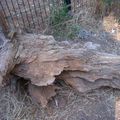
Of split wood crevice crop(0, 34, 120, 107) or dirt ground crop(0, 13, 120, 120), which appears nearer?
split wood crevice crop(0, 34, 120, 107)

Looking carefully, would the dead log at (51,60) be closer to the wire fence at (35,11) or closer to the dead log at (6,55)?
the dead log at (6,55)

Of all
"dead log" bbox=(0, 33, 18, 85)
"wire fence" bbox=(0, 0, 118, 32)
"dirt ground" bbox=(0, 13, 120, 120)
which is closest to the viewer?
"dead log" bbox=(0, 33, 18, 85)

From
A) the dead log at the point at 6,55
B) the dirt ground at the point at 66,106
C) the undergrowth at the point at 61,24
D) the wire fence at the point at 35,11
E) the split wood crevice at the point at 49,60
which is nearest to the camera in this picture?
the dead log at the point at 6,55

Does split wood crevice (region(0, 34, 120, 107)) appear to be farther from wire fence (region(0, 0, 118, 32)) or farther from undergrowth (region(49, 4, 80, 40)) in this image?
wire fence (region(0, 0, 118, 32))

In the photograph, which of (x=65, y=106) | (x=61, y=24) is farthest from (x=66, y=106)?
(x=61, y=24)

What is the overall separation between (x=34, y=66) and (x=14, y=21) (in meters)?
1.22

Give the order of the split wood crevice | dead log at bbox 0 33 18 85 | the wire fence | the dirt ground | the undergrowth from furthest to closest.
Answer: the wire fence → the undergrowth → the dirt ground → the split wood crevice → dead log at bbox 0 33 18 85

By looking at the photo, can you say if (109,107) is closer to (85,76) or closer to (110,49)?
(85,76)

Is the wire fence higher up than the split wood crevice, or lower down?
lower down

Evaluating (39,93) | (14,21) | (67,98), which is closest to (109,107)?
(67,98)

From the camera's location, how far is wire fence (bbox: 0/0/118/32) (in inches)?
112

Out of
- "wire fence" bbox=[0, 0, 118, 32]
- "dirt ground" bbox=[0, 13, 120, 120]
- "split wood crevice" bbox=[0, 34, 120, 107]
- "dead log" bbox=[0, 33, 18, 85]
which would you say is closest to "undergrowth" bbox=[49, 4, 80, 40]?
"wire fence" bbox=[0, 0, 118, 32]

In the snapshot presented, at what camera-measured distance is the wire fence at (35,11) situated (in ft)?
9.31

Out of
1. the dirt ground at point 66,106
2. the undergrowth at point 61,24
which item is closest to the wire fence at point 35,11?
the undergrowth at point 61,24
